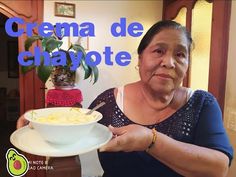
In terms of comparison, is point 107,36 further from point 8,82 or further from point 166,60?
point 166,60

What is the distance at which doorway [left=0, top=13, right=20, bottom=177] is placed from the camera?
1028 mm

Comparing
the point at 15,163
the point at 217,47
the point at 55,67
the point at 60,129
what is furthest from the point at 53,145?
the point at 217,47

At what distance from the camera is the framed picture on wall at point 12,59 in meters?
1.08

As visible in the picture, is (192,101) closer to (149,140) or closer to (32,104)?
(149,140)

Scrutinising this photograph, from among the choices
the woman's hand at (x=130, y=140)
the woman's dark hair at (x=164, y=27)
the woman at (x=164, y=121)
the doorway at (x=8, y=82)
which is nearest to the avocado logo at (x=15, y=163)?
the woman at (x=164, y=121)

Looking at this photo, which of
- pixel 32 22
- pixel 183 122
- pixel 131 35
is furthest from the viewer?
pixel 131 35

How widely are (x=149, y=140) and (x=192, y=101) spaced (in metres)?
0.16

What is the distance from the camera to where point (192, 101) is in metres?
0.47

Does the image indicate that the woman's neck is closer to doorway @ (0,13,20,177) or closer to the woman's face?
the woman's face

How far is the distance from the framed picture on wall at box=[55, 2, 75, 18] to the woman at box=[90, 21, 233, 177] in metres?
0.82

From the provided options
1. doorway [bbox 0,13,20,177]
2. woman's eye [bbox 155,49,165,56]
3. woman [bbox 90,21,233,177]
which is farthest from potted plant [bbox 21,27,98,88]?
woman's eye [bbox 155,49,165,56]

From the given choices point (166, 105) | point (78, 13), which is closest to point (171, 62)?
point (166, 105)

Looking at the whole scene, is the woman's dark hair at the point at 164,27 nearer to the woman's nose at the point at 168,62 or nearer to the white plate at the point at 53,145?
the woman's nose at the point at 168,62

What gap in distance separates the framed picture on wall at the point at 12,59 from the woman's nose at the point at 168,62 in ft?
2.89
